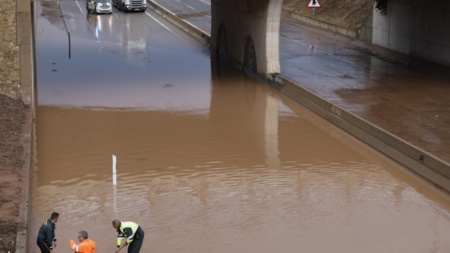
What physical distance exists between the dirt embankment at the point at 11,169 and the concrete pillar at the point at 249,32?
1229 cm

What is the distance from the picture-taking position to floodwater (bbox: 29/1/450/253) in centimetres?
1143

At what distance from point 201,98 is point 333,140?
757cm

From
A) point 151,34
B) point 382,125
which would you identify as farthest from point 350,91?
point 151,34

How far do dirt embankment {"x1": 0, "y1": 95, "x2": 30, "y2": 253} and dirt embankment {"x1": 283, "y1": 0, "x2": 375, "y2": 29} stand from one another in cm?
2599

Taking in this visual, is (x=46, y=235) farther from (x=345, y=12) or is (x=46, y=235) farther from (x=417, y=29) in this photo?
(x=345, y=12)

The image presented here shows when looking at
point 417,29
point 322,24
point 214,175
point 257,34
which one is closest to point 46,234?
point 214,175

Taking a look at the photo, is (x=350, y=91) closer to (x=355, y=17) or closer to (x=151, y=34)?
(x=355, y=17)

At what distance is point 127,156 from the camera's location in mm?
16266

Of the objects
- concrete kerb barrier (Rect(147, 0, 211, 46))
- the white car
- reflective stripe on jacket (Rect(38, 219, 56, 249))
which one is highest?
the white car

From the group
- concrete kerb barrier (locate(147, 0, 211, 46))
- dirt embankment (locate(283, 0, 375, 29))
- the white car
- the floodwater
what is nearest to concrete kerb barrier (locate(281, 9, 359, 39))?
dirt embankment (locate(283, 0, 375, 29))

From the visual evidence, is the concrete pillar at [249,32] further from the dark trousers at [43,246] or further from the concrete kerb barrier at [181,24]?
the dark trousers at [43,246]

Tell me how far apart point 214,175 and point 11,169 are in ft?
17.4

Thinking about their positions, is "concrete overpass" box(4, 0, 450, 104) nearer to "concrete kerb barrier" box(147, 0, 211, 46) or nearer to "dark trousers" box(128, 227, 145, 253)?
"concrete kerb barrier" box(147, 0, 211, 46)

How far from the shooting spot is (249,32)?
2905 cm
